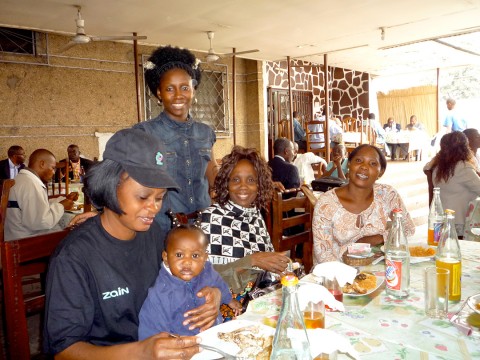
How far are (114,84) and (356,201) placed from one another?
7.11 meters

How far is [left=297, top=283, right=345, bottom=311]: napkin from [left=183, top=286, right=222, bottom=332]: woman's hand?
1.12ft

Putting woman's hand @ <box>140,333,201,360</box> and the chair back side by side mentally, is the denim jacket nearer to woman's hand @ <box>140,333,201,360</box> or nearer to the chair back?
the chair back

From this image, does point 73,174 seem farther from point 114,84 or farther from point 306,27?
point 306,27

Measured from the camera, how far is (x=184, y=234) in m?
1.55

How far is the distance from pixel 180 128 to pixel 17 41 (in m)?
6.24

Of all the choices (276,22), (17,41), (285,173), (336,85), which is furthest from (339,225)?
(336,85)

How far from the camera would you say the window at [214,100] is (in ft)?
31.4

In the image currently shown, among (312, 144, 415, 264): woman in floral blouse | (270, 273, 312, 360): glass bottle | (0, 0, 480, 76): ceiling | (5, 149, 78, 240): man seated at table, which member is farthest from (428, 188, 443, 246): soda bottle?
(0, 0, 480, 76): ceiling

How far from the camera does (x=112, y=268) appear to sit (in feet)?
4.29

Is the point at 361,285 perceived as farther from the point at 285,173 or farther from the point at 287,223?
the point at 285,173

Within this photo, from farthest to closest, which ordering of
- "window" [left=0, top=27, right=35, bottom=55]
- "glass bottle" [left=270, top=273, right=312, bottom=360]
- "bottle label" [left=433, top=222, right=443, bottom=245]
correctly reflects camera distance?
"window" [left=0, top=27, right=35, bottom=55] < "bottle label" [left=433, top=222, right=443, bottom=245] < "glass bottle" [left=270, top=273, right=312, bottom=360]

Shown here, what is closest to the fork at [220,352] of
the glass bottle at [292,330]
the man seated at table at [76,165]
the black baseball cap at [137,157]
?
the glass bottle at [292,330]

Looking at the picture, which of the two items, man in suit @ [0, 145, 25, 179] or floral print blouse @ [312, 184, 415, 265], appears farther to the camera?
man in suit @ [0, 145, 25, 179]

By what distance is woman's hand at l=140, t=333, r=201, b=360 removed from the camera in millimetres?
1034
